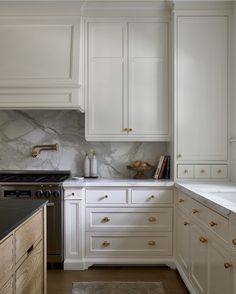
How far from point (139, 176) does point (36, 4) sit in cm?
211

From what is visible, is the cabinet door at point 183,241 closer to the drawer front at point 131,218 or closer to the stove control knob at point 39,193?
the drawer front at point 131,218

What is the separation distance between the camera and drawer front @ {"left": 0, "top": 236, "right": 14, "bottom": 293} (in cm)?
122

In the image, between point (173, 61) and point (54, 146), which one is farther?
point (54, 146)

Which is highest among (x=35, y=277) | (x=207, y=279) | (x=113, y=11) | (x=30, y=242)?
(x=113, y=11)

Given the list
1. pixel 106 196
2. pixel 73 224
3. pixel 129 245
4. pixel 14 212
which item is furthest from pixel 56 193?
pixel 14 212

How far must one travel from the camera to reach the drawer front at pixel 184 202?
8.33 feet

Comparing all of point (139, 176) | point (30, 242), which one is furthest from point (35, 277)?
point (139, 176)

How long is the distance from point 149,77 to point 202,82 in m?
0.55

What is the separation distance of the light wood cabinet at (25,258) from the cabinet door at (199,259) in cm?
106

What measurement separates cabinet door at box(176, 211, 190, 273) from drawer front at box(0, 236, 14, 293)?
5.30 feet

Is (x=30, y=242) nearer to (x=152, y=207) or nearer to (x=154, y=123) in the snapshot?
(x=152, y=207)

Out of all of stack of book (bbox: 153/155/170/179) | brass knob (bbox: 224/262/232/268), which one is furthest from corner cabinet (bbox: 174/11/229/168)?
brass knob (bbox: 224/262/232/268)

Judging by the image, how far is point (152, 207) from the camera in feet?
10.2

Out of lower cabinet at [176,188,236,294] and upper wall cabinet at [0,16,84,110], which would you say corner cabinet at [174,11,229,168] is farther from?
upper wall cabinet at [0,16,84,110]
